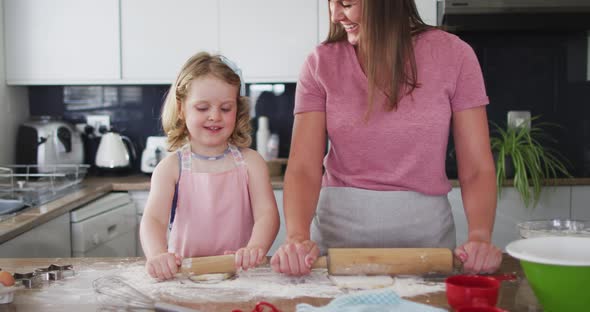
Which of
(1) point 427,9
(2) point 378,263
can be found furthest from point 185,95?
(1) point 427,9

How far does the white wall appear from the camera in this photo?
9.45ft

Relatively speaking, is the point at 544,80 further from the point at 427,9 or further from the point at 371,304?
the point at 371,304

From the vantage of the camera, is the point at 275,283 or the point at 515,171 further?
the point at 515,171

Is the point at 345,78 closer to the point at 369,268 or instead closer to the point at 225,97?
the point at 225,97

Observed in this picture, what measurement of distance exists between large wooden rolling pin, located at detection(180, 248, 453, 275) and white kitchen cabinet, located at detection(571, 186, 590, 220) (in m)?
1.77

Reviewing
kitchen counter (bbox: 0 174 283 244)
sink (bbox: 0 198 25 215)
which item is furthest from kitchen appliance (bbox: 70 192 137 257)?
sink (bbox: 0 198 25 215)

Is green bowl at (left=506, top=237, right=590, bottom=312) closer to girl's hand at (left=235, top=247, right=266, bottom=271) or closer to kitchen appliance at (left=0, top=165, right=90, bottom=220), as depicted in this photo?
girl's hand at (left=235, top=247, right=266, bottom=271)

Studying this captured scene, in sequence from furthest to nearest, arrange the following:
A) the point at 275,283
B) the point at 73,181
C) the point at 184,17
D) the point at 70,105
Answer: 1. the point at 70,105
2. the point at 184,17
3. the point at 73,181
4. the point at 275,283

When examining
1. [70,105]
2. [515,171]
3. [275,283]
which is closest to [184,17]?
[70,105]

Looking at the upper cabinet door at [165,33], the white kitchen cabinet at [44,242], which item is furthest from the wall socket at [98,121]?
the white kitchen cabinet at [44,242]

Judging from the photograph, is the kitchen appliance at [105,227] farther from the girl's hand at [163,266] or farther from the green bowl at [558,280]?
the green bowl at [558,280]

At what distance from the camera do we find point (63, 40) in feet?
9.40

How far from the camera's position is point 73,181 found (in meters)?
2.62

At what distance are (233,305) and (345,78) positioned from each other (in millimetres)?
538
